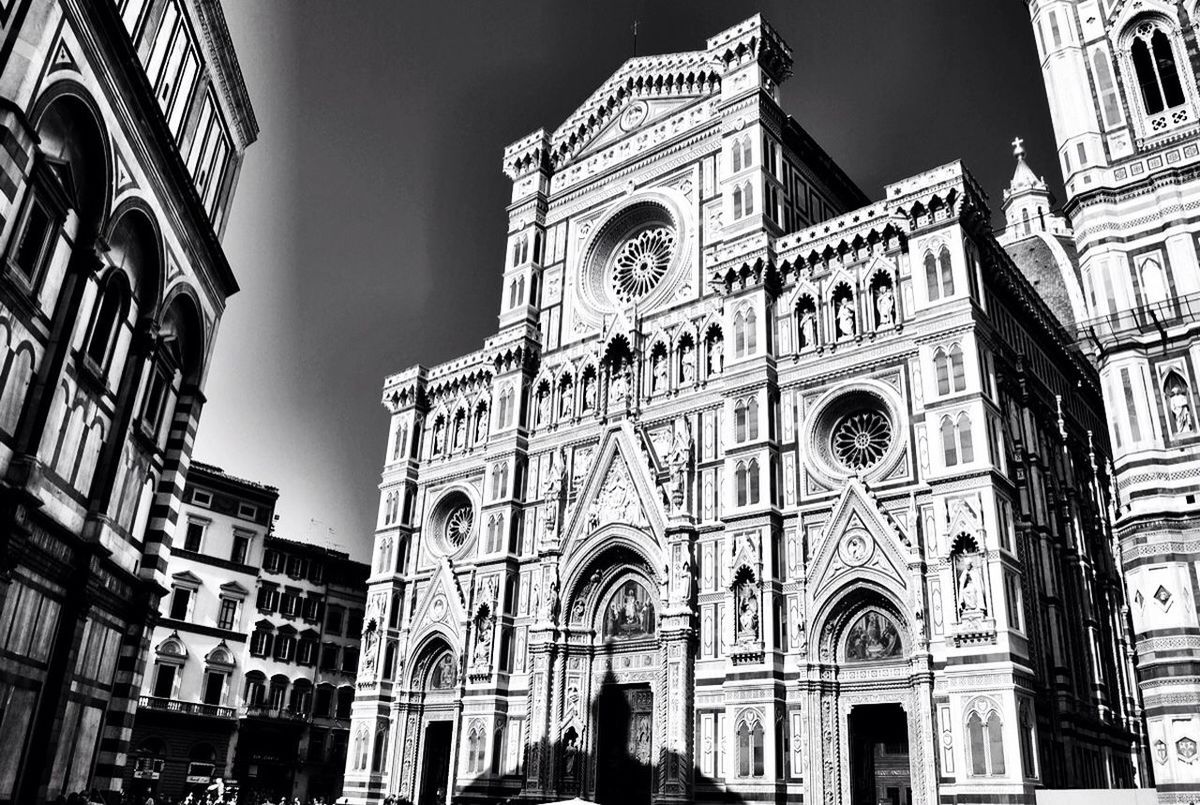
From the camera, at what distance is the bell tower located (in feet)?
61.0

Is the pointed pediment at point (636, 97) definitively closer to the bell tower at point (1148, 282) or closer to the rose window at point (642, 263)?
the rose window at point (642, 263)

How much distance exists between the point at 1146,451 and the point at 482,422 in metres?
26.4

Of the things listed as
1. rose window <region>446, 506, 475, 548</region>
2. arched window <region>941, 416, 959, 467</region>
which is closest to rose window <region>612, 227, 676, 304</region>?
rose window <region>446, 506, 475, 548</region>

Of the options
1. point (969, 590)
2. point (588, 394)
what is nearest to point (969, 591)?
point (969, 590)

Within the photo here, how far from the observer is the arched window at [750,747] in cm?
2630

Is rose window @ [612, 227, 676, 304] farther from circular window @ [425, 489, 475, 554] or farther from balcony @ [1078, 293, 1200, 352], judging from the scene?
balcony @ [1078, 293, 1200, 352]

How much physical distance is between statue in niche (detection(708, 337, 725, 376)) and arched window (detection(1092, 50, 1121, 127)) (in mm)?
13556

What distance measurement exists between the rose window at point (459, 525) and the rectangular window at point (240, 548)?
15194mm

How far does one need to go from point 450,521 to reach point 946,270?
75.6 feet

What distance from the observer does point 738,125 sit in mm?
35750

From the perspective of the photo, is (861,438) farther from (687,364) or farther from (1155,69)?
(1155,69)

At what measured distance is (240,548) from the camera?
49.6 meters

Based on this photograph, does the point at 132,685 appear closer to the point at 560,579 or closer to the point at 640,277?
the point at 560,579

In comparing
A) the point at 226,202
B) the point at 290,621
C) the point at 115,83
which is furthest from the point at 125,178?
the point at 290,621
